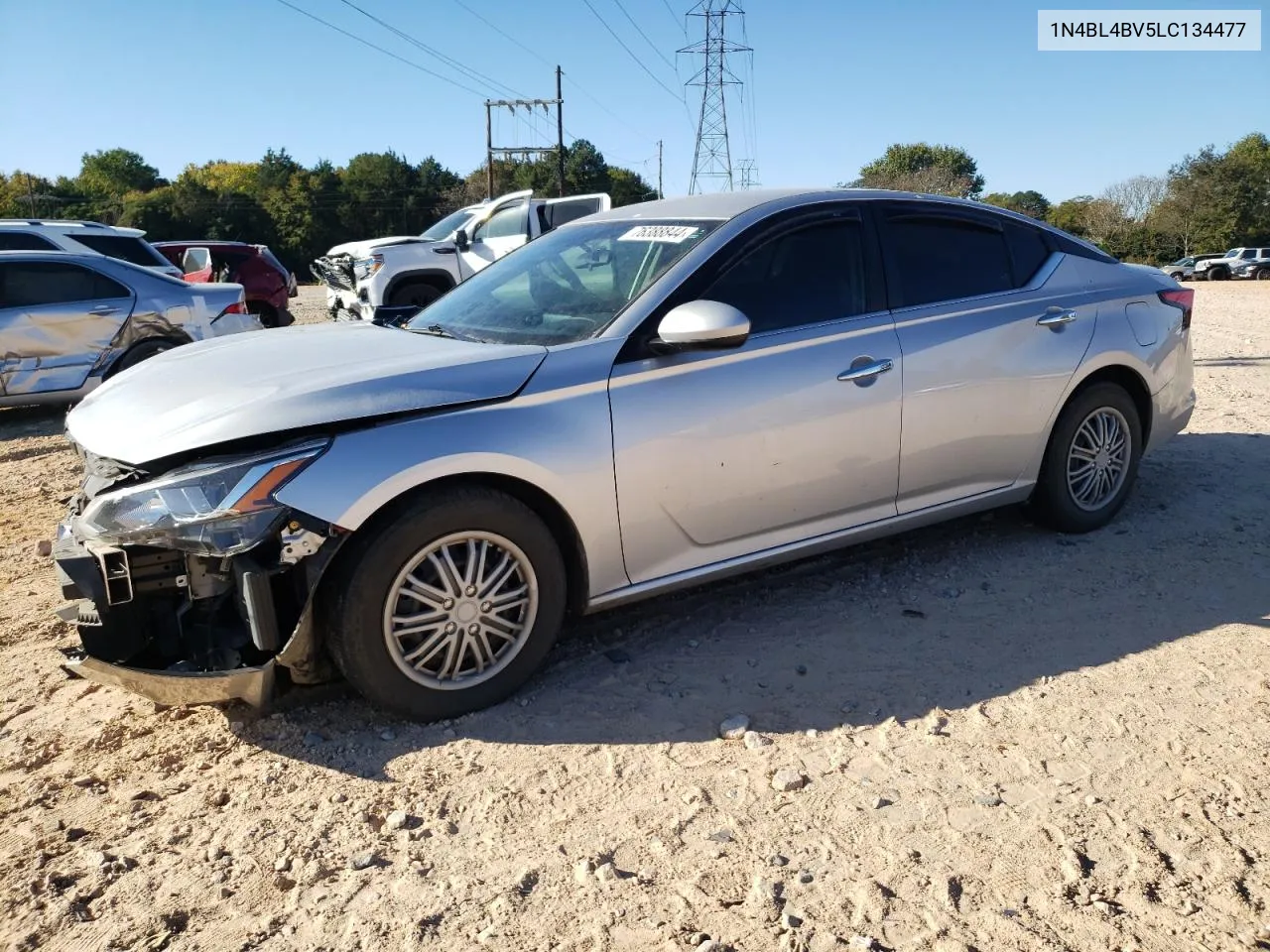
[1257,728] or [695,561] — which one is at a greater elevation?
[695,561]

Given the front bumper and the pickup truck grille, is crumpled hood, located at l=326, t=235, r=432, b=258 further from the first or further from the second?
the front bumper

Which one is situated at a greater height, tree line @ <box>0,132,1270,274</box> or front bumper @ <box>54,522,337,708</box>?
tree line @ <box>0,132,1270,274</box>

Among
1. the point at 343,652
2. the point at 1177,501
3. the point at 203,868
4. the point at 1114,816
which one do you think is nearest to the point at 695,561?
the point at 343,652

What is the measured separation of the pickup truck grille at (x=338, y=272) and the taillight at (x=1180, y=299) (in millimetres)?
11164

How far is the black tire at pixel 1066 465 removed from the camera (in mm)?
4688

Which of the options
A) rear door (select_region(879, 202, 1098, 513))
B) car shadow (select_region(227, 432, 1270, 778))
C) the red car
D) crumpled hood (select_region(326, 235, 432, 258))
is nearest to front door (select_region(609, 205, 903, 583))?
rear door (select_region(879, 202, 1098, 513))

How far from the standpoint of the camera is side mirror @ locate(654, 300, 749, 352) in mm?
3318

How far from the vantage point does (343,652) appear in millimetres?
2965

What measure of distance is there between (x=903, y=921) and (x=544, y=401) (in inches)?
73.8

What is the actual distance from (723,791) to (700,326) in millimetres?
1522

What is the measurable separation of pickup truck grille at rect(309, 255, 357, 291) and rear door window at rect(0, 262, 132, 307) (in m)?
5.31

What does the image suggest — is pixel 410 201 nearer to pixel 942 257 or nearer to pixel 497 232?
pixel 497 232

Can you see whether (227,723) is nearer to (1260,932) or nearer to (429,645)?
(429,645)

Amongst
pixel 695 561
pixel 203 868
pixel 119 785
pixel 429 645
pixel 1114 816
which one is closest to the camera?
pixel 203 868
